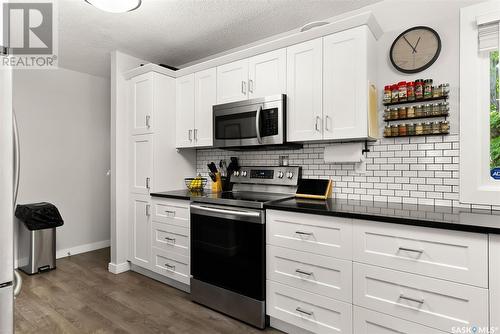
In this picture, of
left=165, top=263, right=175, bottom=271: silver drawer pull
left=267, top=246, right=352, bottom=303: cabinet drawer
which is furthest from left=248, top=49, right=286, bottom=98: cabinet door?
left=165, top=263, right=175, bottom=271: silver drawer pull

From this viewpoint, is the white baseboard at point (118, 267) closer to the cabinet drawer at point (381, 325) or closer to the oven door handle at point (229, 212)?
the oven door handle at point (229, 212)

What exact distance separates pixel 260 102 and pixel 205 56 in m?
1.40

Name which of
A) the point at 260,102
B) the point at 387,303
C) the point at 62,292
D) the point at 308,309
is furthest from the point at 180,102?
the point at 387,303

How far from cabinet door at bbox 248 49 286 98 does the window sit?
1.29 m

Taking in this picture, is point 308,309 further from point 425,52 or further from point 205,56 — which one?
point 205,56

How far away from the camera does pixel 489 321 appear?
139cm

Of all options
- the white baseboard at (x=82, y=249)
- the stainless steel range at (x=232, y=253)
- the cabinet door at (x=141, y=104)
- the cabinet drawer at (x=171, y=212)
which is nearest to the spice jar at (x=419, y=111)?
the stainless steel range at (x=232, y=253)

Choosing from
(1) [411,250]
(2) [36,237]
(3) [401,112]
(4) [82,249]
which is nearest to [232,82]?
(3) [401,112]

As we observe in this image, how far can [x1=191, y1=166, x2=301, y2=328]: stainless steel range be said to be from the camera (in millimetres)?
2139

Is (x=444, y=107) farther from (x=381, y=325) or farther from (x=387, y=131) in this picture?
(x=381, y=325)

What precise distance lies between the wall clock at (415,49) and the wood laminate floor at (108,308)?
224cm

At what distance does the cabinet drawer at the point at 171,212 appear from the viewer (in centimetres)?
271

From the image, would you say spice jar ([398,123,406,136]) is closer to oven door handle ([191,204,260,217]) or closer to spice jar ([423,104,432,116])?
spice jar ([423,104,432,116])

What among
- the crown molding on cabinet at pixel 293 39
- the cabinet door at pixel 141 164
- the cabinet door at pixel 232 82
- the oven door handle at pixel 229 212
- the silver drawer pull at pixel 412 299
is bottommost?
the silver drawer pull at pixel 412 299
